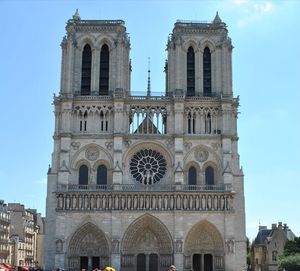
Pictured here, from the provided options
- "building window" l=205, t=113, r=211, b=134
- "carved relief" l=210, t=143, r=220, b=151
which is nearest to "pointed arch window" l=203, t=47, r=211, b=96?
"building window" l=205, t=113, r=211, b=134

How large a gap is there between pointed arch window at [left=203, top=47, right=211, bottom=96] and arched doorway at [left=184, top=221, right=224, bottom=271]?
12.3m

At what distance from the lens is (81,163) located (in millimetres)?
50938

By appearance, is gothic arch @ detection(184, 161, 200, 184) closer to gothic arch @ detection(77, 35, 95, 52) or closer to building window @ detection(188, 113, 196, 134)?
building window @ detection(188, 113, 196, 134)

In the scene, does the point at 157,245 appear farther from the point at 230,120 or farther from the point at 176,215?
the point at 230,120

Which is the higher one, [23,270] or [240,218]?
[240,218]

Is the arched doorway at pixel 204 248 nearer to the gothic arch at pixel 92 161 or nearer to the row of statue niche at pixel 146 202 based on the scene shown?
the row of statue niche at pixel 146 202

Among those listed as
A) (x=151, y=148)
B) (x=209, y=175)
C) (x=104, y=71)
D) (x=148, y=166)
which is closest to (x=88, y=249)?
(x=148, y=166)

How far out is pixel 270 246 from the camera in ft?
215

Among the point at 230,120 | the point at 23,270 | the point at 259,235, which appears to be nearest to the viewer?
the point at 23,270

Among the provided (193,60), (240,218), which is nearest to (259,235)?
(240,218)

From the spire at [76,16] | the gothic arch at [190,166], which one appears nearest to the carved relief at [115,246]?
the gothic arch at [190,166]

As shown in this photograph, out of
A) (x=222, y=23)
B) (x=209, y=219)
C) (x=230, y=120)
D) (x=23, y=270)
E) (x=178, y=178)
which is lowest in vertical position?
(x=23, y=270)

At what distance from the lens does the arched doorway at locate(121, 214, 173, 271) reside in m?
48.6

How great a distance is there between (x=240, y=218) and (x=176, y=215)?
226 inches
